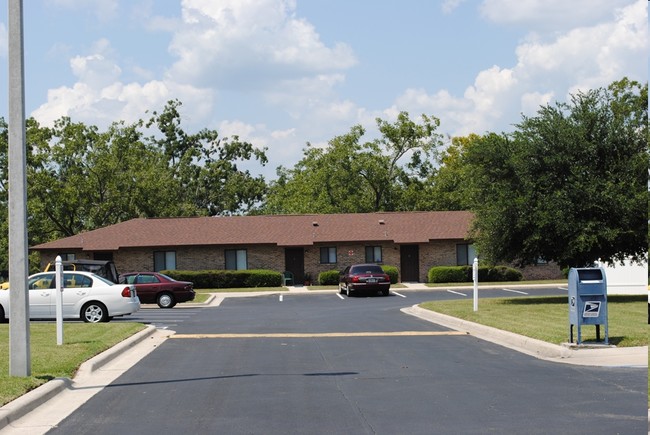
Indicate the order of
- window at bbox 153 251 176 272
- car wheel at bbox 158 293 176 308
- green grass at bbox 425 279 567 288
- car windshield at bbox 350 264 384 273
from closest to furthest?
1. car wheel at bbox 158 293 176 308
2. car windshield at bbox 350 264 384 273
3. green grass at bbox 425 279 567 288
4. window at bbox 153 251 176 272

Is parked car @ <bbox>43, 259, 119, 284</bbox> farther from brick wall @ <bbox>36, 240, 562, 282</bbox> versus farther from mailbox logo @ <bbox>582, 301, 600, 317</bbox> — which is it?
brick wall @ <bbox>36, 240, 562, 282</bbox>

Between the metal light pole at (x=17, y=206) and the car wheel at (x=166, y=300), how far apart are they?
75.6 feet

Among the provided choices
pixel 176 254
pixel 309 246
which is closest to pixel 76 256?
pixel 176 254

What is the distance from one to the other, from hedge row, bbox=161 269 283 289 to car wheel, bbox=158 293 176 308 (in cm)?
1532

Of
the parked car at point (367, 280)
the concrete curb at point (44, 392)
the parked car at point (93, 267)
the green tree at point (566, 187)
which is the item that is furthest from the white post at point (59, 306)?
the parked car at point (367, 280)

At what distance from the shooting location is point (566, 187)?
31.3 m

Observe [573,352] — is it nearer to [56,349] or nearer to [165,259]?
[56,349]

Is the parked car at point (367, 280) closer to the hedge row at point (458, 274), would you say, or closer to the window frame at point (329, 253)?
the hedge row at point (458, 274)

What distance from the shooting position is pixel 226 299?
141 ft

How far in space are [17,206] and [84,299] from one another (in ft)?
40.8

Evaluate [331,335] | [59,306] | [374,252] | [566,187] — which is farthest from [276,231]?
[59,306]

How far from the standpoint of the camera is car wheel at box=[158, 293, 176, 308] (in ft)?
117

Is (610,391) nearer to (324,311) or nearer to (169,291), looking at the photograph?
(324,311)

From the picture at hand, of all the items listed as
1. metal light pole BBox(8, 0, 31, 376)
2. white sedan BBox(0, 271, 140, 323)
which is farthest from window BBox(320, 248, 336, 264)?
metal light pole BBox(8, 0, 31, 376)
